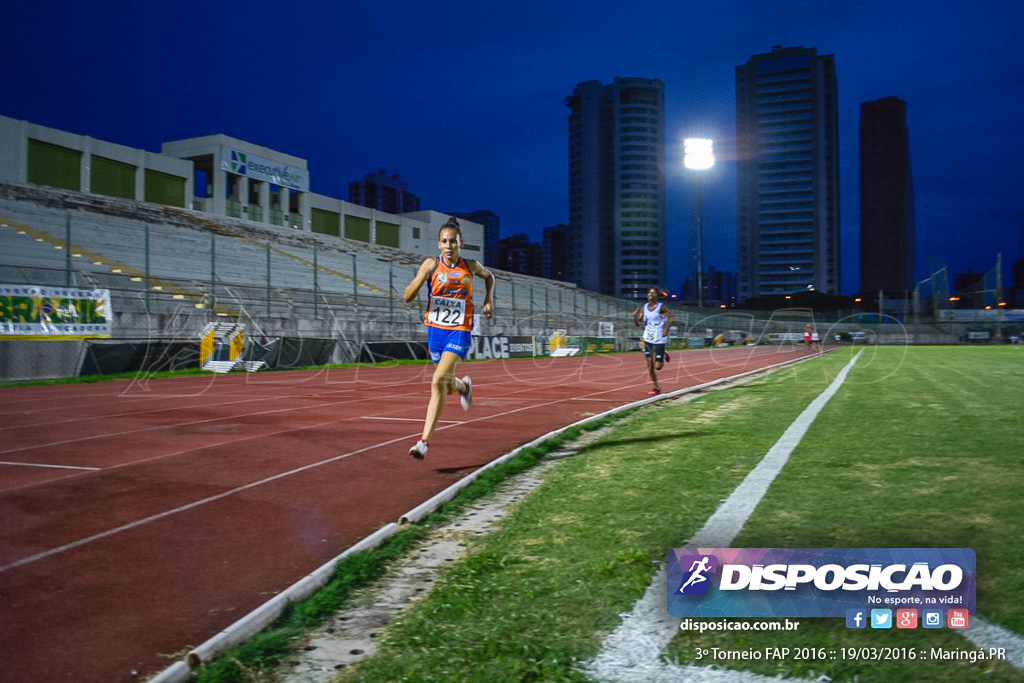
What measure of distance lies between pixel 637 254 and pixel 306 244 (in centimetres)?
12448

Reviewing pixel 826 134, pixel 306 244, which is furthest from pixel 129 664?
pixel 826 134

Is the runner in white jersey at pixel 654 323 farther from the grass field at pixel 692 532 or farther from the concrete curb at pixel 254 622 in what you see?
the concrete curb at pixel 254 622

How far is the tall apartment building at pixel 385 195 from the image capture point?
18125 centimetres

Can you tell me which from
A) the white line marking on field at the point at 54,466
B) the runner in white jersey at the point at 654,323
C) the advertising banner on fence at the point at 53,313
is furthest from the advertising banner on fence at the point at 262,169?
the white line marking on field at the point at 54,466

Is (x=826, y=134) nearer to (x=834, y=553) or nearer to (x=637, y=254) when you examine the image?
(x=637, y=254)

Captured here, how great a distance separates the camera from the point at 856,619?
2.55 m

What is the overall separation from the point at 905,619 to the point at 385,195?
189 metres

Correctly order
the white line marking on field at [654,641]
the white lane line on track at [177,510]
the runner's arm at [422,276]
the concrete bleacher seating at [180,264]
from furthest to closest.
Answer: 1. the concrete bleacher seating at [180,264]
2. the runner's arm at [422,276]
3. the white lane line on track at [177,510]
4. the white line marking on field at [654,641]

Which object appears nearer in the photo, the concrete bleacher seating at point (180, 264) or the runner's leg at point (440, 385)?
the runner's leg at point (440, 385)

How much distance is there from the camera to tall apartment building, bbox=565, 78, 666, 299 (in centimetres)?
16250

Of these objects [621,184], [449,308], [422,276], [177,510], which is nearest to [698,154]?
[449,308]

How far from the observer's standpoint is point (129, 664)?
2547mm

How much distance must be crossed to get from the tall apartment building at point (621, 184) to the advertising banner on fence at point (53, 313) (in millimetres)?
145558

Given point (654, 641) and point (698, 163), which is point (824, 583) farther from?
point (698, 163)
